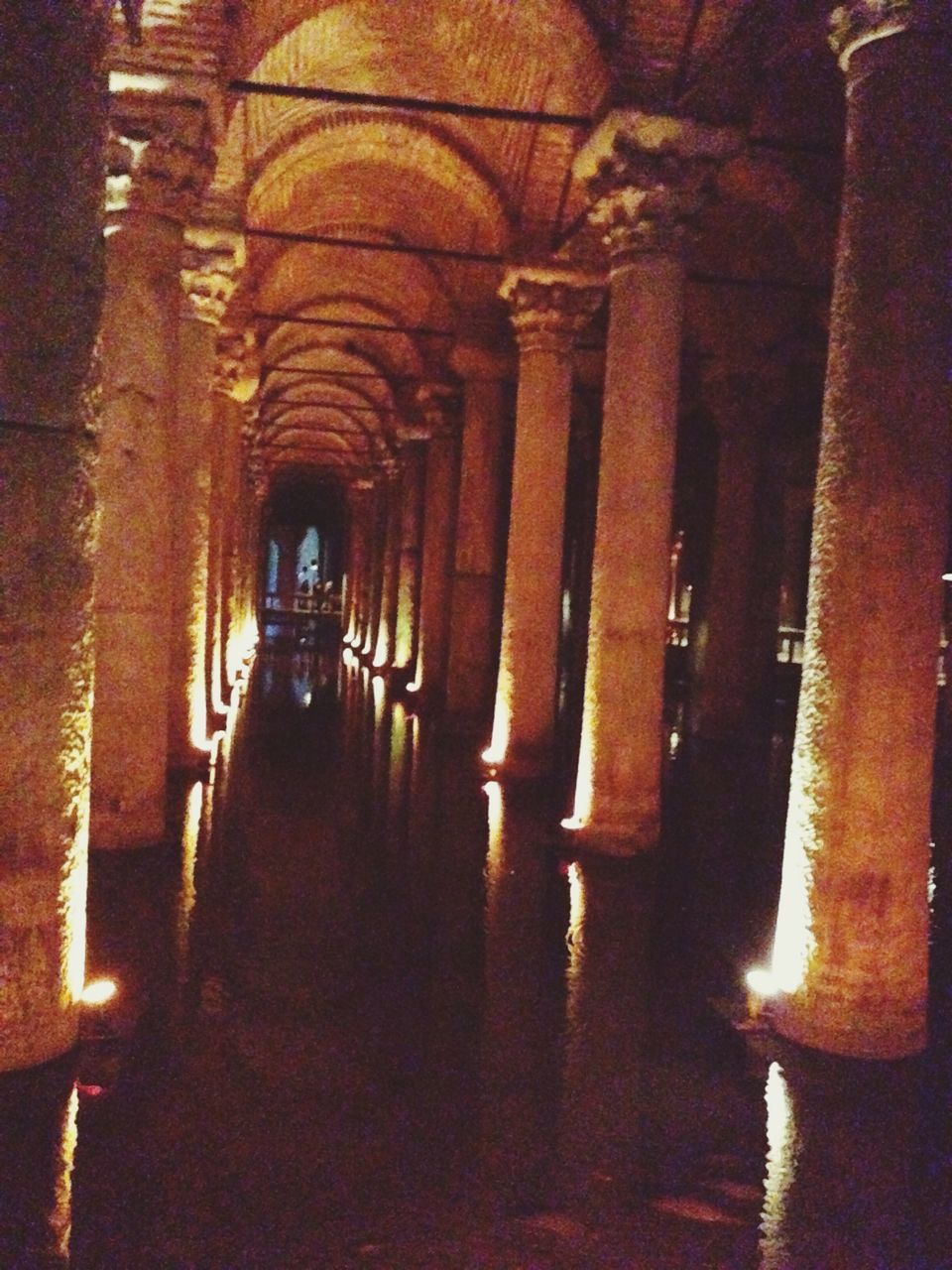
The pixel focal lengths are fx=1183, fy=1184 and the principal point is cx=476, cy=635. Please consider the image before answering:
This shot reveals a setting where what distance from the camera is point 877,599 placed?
479 cm

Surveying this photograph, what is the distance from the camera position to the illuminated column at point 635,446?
7.85 m

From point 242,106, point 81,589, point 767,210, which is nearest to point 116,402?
point 81,589

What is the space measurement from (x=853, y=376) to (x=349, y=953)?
3.65 m

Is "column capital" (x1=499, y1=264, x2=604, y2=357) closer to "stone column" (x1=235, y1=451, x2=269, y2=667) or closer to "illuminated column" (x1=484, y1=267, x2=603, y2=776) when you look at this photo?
"illuminated column" (x1=484, y1=267, x2=603, y2=776)

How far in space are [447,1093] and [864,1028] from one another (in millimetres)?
1758

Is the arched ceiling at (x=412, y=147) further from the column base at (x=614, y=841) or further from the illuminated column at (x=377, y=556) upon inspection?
the illuminated column at (x=377, y=556)

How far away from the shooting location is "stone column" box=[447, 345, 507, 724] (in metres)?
14.4

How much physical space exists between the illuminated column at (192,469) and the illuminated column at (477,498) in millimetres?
4140

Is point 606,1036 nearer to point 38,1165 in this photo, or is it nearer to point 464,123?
point 38,1165

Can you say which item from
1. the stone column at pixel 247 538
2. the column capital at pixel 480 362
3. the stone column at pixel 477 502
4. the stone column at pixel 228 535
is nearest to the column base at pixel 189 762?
the stone column at pixel 477 502

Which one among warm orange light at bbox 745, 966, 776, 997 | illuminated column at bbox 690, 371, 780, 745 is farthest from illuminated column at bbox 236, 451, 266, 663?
warm orange light at bbox 745, 966, 776, 997

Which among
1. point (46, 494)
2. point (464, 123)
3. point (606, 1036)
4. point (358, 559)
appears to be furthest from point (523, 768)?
point (358, 559)

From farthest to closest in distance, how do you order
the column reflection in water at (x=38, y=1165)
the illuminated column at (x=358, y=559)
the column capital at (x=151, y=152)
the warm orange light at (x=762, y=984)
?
the illuminated column at (x=358, y=559)
the column capital at (x=151, y=152)
the warm orange light at (x=762, y=984)
the column reflection in water at (x=38, y=1165)

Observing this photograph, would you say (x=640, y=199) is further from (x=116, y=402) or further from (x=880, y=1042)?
(x=880, y=1042)
